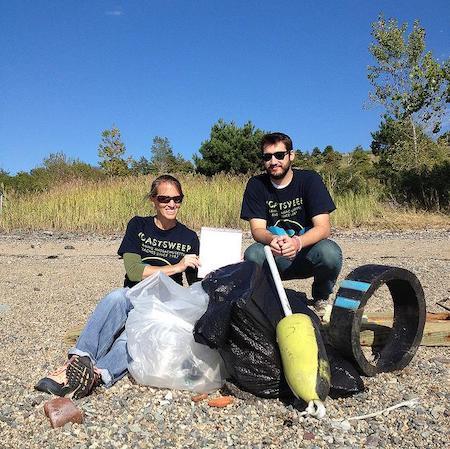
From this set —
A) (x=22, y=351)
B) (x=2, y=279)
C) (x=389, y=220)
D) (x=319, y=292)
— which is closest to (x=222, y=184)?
(x=389, y=220)

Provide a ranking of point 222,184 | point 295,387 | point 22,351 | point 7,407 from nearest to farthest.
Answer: point 295,387, point 7,407, point 22,351, point 222,184

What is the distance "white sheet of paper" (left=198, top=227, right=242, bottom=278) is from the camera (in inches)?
124

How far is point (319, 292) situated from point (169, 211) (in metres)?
1.50

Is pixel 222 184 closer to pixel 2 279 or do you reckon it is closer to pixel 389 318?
pixel 2 279

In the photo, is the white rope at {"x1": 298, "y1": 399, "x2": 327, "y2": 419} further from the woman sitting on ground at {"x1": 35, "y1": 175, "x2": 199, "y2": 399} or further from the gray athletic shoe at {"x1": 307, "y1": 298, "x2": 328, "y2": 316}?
the gray athletic shoe at {"x1": 307, "y1": 298, "x2": 328, "y2": 316}

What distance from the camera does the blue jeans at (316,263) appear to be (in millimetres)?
3857

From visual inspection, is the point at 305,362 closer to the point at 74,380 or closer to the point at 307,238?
the point at 74,380

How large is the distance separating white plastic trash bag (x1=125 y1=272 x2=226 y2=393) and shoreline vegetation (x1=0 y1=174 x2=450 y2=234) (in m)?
8.84

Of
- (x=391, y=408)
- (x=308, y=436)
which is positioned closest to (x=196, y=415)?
(x=308, y=436)

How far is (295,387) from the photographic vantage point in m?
2.32

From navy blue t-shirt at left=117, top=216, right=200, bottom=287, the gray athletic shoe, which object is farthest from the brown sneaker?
the gray athletic shoe

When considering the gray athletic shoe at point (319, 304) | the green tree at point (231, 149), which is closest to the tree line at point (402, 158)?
the green tree at point (231, 149)

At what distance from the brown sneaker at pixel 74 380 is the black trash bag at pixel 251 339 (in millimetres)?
603

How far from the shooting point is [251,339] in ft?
8.12
